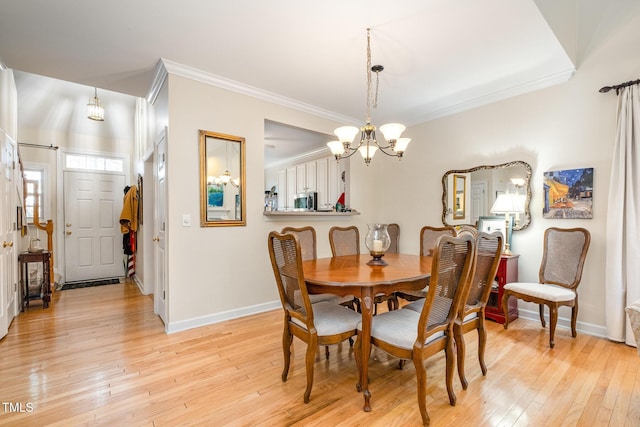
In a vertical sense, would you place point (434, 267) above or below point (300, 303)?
above

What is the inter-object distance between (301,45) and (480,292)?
94.5 inches

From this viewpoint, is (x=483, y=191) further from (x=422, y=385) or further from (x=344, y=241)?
(x=422, y=385)

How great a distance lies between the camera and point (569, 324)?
290 centimetres

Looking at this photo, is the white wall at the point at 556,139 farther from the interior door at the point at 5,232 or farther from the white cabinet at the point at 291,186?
the interior door at the point at 5,232

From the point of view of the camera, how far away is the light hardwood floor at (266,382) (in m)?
1.65

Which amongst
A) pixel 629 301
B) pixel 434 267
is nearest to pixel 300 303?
pixel 434 267

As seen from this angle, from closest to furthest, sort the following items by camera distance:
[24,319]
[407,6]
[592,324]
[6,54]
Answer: [407,6] → [6,54] → [592,324] → [24,319]

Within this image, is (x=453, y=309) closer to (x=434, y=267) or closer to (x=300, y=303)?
(x=434, y=267)

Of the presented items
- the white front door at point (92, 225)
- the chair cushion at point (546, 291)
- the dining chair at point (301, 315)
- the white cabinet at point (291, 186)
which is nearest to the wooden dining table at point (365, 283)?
the dining chair at point (301, 315)

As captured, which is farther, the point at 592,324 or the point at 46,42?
the point at 592,324

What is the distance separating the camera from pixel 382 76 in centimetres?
309

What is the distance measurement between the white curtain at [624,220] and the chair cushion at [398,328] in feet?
6.68

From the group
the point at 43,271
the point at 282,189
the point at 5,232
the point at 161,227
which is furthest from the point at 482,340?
the point at 282,189

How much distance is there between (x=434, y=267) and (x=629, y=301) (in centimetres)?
235
